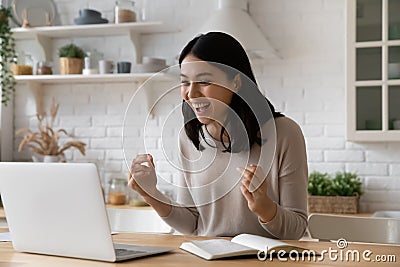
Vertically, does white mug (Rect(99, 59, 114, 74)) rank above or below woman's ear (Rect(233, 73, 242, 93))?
above

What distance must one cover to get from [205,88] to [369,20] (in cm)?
171

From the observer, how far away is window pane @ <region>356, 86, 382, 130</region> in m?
3.13

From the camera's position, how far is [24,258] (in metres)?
1.49

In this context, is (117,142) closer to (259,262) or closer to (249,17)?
(249,17)

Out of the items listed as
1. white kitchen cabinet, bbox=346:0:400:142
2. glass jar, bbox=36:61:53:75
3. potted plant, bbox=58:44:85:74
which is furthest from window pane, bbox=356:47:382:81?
glass jar, bbox=36:61:53:75

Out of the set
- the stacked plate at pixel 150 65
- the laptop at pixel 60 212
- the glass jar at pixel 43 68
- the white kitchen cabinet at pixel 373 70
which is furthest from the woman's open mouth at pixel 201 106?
the glass jar at pixel 43 68

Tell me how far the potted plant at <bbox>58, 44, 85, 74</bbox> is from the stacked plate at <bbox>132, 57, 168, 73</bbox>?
381mm

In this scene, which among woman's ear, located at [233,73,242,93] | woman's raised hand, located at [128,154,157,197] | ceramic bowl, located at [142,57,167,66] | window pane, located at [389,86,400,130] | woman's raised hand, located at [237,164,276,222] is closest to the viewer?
woman's raised hand, located at [237,164,276,222]

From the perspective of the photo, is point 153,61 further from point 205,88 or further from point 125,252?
point 125,252

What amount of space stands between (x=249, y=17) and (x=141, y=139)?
6.13ft

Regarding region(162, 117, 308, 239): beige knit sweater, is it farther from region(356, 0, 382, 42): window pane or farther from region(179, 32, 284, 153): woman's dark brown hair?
region(356, 0, 382, 42): window pane

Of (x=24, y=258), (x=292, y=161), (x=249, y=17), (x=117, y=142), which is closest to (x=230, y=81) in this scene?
(x=292, y=161)

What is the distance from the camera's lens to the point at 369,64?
3.15 metres

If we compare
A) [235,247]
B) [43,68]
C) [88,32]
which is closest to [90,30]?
[88,32]
